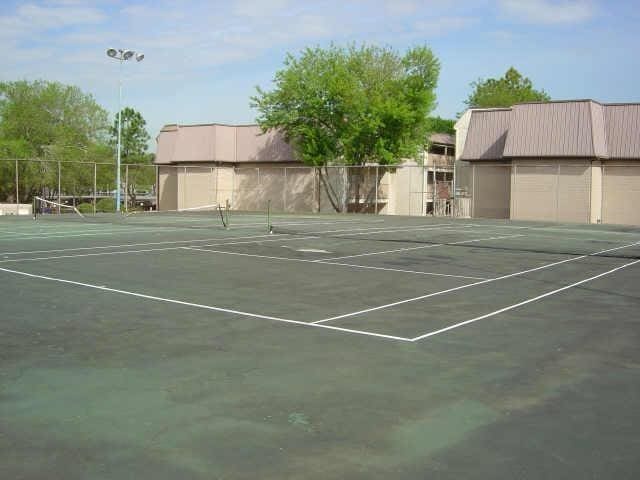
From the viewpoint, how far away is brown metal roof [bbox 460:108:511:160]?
47344 millimetres

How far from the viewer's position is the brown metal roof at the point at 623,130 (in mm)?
42125

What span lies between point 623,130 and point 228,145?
2901 centimetres

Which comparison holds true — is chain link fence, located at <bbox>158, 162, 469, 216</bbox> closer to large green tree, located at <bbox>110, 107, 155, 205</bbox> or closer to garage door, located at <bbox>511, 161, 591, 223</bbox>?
garage door, located at <bbox>511, 161, 591, 223</bbox>

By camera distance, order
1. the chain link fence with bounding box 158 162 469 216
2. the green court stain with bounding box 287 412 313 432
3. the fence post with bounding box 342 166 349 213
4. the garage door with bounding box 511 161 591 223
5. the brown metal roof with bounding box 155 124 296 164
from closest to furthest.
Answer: the green court stain with bounding box 287 412 313 432 → the garage door with bounding box 511 161 591 223 → the fence post with bounding box 342 166 349 213 → the chain link fence with bounding box 158 162 469 216 → the brown metal roof with bounding box 155 124 296 164

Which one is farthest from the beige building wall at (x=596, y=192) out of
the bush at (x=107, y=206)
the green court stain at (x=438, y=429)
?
the green court stain at (x=438, y=429)

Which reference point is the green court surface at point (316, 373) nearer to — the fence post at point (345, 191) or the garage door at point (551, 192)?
the garage door at point (551, 192)

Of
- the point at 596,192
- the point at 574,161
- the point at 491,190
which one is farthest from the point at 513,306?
the point at 491,190

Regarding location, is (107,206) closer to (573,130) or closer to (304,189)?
(304,189)

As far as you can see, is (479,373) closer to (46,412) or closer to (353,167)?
(46,412)

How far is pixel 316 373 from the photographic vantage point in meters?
7.08

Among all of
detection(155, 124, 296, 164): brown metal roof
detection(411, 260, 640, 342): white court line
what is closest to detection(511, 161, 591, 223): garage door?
detection(155, 124, 296, 164): brown metal roof

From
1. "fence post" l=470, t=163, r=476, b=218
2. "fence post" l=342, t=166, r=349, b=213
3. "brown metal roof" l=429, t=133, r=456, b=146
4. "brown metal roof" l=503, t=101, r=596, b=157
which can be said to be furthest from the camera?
"brown metal roof" l=429, t=133, r=456, b=146

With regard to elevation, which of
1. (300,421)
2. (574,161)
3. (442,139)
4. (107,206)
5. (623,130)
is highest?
(442,139)

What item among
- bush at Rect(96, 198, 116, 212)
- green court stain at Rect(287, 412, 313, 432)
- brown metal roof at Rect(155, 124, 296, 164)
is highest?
brown metal roof at Rect(155, 124, 296, 164)
